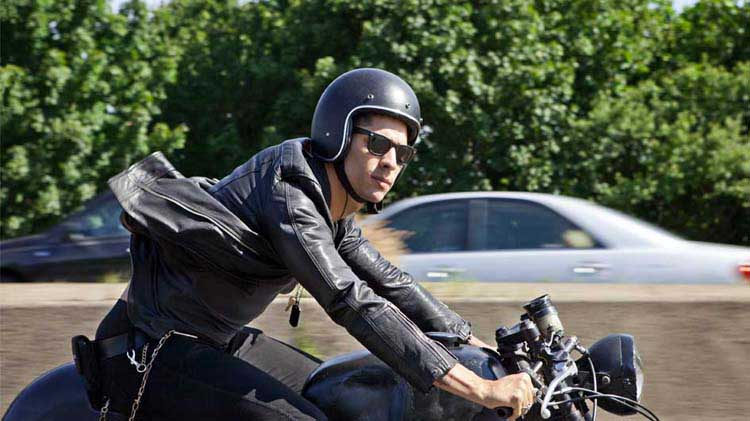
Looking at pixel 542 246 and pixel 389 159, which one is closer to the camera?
pixel 389 159

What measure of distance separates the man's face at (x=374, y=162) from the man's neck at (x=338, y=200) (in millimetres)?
41

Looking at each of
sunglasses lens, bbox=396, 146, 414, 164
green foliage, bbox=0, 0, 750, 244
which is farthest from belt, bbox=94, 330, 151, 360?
green foliage, bbox=0, 0, 750, 244

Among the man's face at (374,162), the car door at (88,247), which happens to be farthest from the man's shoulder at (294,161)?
the car door at (88,247)

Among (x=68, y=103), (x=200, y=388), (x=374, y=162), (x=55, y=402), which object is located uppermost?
(x=374, y=162)

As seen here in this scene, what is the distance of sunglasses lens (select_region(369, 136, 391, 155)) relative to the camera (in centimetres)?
294

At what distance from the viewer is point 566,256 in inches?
355

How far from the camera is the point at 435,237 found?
9.38m

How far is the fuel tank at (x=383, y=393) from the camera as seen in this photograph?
2697mm

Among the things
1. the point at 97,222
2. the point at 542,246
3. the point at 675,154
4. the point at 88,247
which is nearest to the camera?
the point at 542,246

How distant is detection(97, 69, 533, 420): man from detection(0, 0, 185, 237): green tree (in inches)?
750

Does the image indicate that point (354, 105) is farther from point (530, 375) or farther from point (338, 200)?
point (530, 375)

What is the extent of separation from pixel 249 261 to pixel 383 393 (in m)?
0.47

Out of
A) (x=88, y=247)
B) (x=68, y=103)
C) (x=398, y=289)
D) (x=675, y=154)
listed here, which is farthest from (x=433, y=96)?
(x=398, y=289)

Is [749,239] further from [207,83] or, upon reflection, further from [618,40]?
[207,83]
